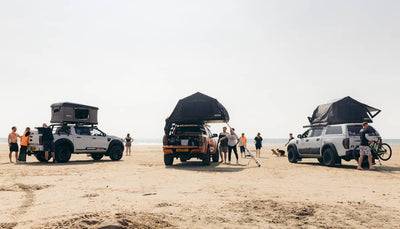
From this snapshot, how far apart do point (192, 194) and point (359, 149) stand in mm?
9581

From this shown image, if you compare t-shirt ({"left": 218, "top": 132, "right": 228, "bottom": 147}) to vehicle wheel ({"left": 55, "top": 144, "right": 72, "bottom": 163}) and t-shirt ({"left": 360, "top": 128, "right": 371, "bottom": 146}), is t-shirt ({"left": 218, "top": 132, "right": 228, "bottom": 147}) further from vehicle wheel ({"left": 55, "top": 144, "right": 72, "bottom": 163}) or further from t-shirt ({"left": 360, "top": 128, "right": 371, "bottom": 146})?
vehicle wheel ({"left": 55, "top": 144, "right": 72, "bottom": 163})

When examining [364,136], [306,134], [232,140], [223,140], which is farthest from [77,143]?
[364,136]

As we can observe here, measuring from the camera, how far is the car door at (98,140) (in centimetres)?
2078

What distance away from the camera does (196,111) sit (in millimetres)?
18156

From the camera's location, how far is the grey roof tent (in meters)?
19.9

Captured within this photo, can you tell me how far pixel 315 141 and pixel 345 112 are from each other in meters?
2.48

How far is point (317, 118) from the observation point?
2027cm

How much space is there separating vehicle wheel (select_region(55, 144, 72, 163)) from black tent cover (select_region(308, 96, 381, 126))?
12342 millimetres

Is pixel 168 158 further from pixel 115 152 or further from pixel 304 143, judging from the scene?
pixel 304 143

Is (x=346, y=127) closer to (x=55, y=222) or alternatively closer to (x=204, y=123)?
(x=204, y=123)

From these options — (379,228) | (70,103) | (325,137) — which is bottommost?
(379,228)

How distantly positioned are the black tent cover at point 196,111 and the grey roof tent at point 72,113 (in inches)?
209

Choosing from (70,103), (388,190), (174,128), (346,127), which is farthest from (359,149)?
(70,103)

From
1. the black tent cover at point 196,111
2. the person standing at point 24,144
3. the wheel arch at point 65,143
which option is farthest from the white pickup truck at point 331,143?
the person standing at point 24,144
